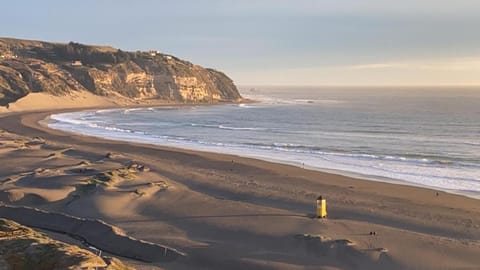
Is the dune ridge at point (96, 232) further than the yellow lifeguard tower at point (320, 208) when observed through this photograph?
No

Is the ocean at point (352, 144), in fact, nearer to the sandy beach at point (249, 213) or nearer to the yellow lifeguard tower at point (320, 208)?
the sandy beach at point (249, 213)

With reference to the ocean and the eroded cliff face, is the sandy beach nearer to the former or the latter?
the ocean

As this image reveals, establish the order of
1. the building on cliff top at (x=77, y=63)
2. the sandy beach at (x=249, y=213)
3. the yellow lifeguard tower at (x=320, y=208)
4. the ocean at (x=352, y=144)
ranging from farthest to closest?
the building on cliff top at (x=77, y=63)
the ocean at (x=352, y=144)
the yellow lifeguard tower at (x=320, y=208)
the sandy beach at (x=249, y=213)

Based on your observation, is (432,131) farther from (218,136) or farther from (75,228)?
(75,228)

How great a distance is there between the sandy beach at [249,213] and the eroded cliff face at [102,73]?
65330 mm

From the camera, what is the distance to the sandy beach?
41.4 ft

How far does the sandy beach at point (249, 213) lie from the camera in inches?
497

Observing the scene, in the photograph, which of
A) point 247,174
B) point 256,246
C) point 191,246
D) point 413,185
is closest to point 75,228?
point 191,246

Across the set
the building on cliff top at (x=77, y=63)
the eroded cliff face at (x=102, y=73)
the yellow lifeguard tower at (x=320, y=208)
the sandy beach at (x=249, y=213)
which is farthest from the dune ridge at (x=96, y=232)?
the building on cliff top at (x=77, y=63)

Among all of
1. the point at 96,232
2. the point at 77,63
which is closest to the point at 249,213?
the point at 96,232

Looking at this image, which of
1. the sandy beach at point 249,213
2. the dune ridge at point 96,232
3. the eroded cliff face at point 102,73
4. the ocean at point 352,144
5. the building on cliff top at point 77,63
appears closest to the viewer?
the dune ridge at point 96,232

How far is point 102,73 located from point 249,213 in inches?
3733

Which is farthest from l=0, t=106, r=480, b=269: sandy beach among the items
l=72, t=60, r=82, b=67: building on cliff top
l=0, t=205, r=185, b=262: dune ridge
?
l=72, t=60, r=82, b=67: building on cliff top

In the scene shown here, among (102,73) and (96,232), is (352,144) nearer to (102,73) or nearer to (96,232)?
(96,232)
